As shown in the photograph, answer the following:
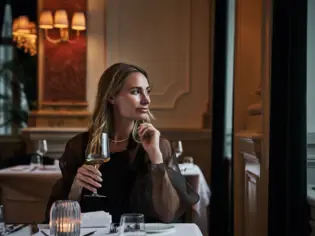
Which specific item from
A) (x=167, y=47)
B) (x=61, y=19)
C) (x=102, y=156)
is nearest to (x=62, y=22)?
(x=61, y=19)

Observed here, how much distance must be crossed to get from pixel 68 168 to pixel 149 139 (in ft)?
1.26

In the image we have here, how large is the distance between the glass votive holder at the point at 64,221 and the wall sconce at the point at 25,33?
Answer: 5.08 metres

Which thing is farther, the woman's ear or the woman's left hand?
the woman's ear

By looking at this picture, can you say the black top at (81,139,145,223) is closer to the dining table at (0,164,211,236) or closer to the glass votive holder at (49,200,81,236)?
the glass votive holder at (49,200,81,236)

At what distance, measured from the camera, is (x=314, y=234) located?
249cm

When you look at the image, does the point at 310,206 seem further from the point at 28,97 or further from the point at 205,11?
the point at 28,97

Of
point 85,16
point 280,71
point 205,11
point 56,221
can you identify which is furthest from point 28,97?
point 56,221

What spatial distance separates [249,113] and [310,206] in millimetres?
1951

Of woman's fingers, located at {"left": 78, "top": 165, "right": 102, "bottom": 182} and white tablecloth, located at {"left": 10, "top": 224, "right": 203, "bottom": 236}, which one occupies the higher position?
woman's fingers, located at {"left": 78, "top": 165, "right": 102, "bottom": 182}

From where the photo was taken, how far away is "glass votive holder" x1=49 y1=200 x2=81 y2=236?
1.87 m

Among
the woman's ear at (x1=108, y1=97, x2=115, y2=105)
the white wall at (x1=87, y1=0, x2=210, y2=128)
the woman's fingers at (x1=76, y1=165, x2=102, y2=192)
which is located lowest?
the woman's fingers at (x1=76, y1=165, x2=102, y2=192)

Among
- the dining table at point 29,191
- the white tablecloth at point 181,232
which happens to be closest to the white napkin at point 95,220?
the white tablecloth at point 181,232

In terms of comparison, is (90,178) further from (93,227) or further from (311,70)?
(311,70)

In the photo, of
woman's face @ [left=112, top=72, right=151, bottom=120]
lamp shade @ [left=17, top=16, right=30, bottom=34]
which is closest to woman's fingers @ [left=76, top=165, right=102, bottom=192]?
woman's face @ [left=112, top=72, right=151, bottom=120]
